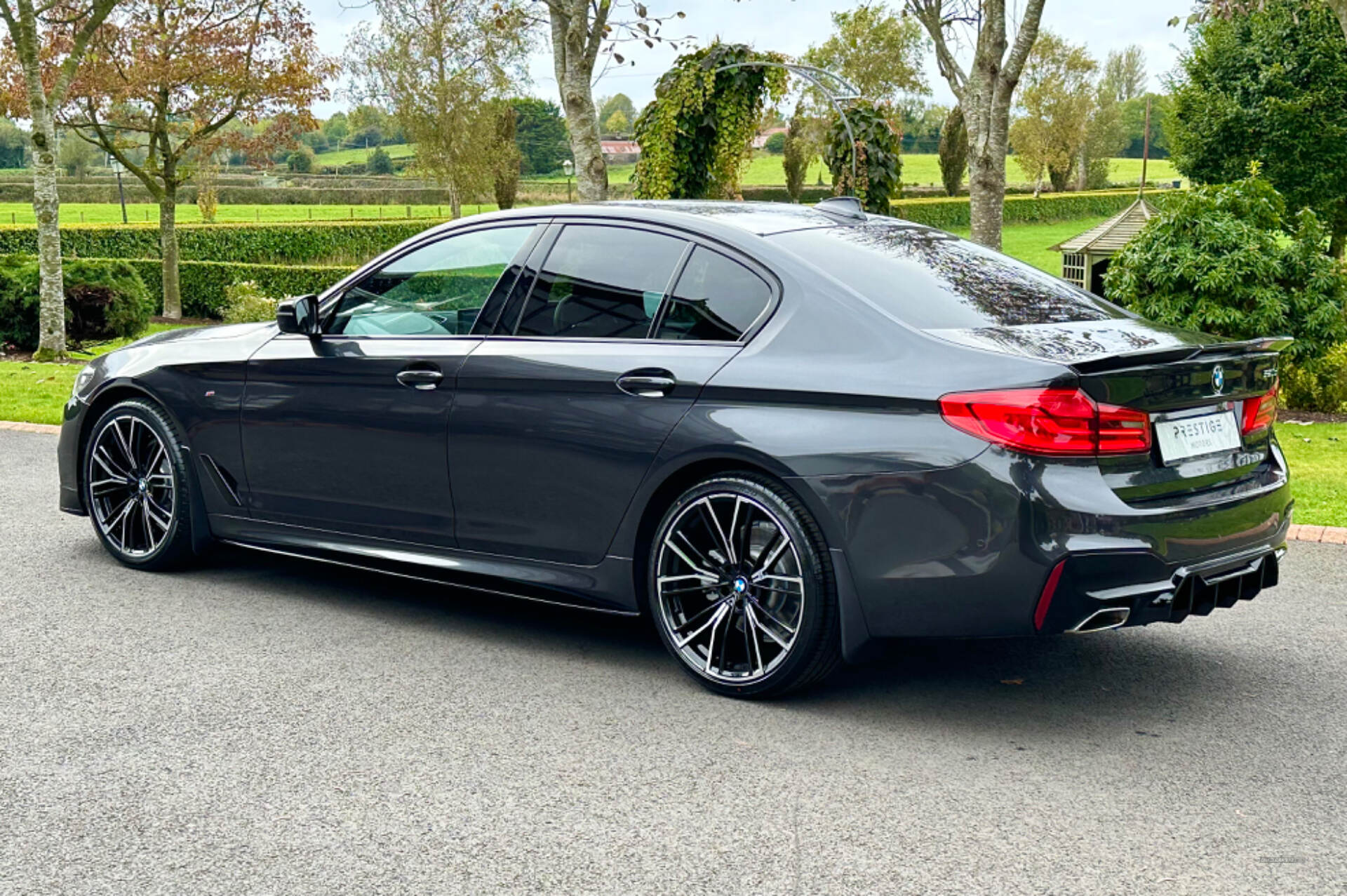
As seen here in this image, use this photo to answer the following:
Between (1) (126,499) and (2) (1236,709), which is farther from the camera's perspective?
(1) (126,499)

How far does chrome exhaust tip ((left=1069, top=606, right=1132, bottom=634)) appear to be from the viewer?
14.3 ft

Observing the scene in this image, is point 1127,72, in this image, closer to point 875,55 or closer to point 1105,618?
point 875,55

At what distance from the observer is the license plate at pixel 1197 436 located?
4.55m

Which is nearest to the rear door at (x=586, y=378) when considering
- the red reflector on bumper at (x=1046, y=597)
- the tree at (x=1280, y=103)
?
the red reflector on bumper at (x=1046, y=597)

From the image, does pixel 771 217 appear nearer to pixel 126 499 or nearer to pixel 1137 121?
pixel 126 499

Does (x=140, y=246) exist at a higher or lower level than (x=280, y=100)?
lower

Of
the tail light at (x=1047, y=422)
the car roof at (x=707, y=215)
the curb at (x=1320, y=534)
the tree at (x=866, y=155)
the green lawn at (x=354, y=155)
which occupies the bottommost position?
the curb at (x=1320, y=534)

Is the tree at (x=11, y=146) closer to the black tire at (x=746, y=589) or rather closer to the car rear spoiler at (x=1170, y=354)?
the black tire at (x=746, y=589)

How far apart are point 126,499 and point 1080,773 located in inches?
180

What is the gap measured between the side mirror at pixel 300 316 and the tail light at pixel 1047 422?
2.96m

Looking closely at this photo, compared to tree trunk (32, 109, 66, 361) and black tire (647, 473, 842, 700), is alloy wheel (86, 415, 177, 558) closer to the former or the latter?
black tire (647, 473, 842, 700)

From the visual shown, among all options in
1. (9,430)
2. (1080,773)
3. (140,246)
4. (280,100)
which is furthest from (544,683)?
(140,246)

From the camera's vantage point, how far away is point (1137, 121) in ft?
437

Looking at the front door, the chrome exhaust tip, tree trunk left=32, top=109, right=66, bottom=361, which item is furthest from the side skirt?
tree trunk left=32, top=109, right=66, bottom=361
